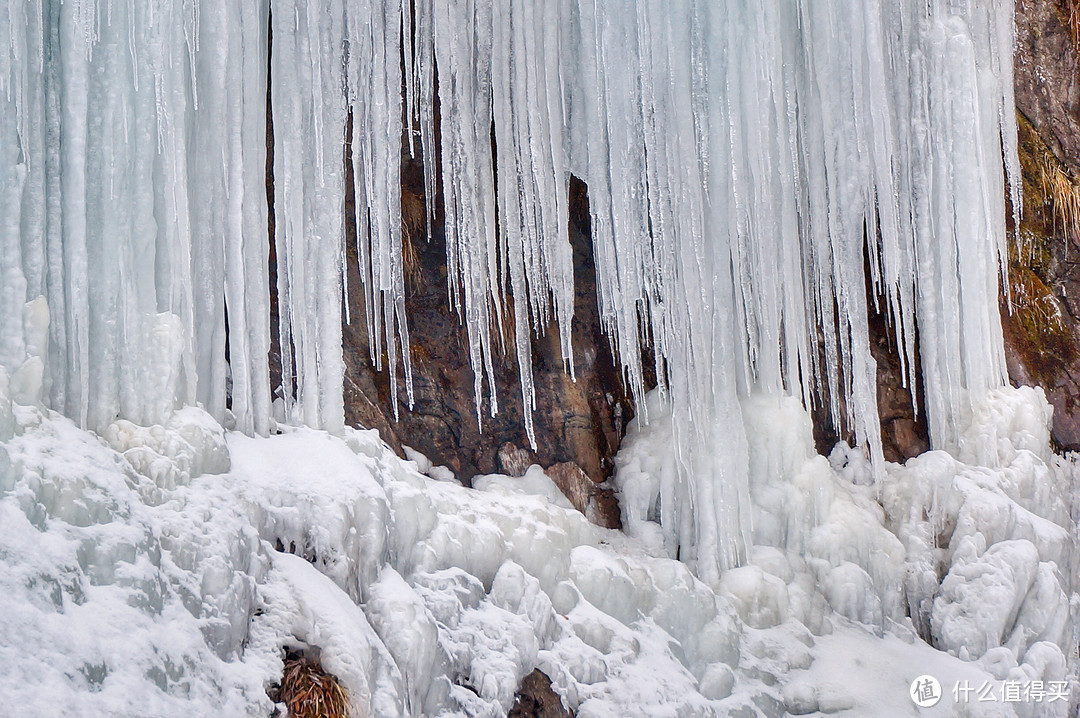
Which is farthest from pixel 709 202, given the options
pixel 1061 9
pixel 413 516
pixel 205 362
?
pixel 1061 9

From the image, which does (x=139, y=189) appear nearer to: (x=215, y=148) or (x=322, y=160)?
(x=215, y=148)

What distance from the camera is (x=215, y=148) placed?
18.0 feet

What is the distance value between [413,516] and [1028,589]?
Answer: 3846 mm

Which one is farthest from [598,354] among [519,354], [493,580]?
[493,580]

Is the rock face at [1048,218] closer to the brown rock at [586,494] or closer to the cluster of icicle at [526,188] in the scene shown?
the cluster of icicle at [526,188]

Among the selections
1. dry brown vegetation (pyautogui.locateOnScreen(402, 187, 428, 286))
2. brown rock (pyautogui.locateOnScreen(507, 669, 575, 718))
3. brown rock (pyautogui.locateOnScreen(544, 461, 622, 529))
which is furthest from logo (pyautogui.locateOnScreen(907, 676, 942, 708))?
dry brown vegetation (pyautogui.locateOnScreen(402, 187, 428, 286))

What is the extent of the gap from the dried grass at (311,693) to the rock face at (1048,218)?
239 inches

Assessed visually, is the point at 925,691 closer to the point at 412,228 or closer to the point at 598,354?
the point at 598,354

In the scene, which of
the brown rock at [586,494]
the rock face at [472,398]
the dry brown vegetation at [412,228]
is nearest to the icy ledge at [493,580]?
the brown rock at [586,494]

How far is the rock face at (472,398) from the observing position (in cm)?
706

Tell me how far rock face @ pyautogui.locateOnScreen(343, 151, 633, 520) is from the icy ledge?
295 millimetres

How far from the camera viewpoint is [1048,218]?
30.7 ft

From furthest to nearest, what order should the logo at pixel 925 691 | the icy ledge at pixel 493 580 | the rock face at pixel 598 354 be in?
the rock face at pixel 598 354
the logo at pixel 925 691
the icy ledge at pixel 493 580

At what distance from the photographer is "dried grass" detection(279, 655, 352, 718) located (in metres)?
4.47
